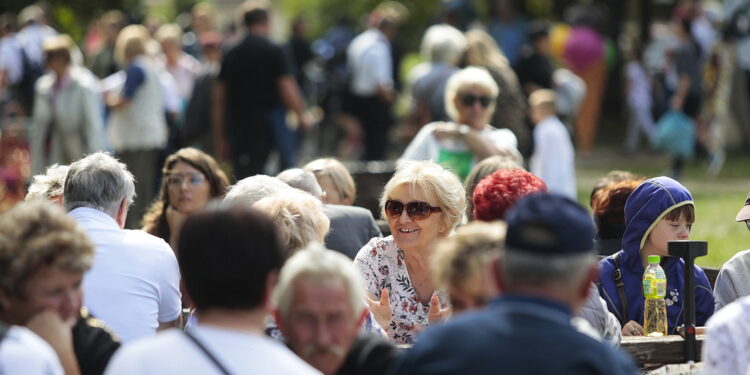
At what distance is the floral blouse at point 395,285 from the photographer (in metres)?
6.12

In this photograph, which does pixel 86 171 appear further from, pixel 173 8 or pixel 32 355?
pixel 173 8

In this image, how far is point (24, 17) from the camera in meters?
19.8

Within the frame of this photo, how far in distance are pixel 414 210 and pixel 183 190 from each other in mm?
1965

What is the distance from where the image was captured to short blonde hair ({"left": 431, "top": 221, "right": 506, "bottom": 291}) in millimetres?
3908

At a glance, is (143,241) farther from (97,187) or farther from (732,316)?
(732,316)

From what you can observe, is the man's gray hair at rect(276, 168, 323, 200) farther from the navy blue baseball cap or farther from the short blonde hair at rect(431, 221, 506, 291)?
the navy blue baseball cap

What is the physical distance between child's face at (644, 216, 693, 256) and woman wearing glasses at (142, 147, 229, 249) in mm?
2692

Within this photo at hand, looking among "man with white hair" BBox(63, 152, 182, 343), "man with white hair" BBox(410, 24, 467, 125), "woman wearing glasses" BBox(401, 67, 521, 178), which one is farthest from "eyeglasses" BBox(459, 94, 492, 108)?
"man with white hair" BBox(63, 152, 182, 343)

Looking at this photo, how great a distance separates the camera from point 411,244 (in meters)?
6.29

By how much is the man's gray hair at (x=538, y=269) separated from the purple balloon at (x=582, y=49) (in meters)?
18.4

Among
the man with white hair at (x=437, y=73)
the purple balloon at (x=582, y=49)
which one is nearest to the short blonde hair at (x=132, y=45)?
the man with white hair at (x=437, y=73)

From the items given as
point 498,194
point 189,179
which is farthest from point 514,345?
point 189,179

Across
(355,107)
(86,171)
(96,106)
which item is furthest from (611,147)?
(86,171)

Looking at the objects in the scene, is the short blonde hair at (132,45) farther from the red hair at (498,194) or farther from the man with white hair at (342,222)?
the red hair at (498,194)
